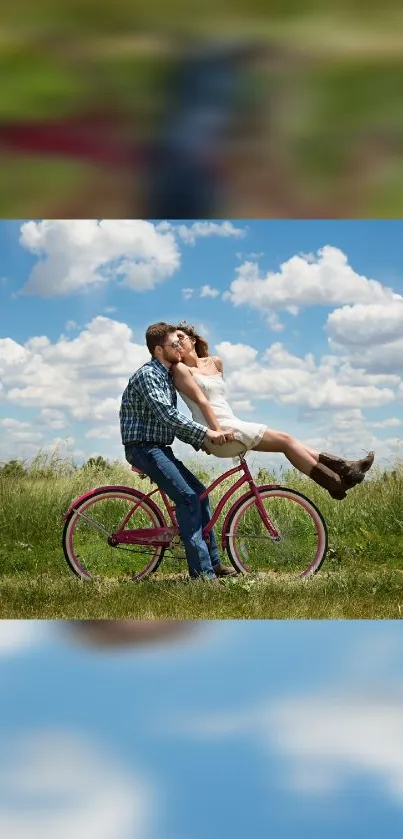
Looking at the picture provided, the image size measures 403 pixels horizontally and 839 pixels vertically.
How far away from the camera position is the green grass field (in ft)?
14.1

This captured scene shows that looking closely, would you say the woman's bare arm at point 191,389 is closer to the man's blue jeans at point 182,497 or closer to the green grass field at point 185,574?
the man's blue jeans at point 182,497

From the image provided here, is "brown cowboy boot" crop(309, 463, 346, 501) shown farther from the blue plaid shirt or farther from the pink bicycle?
the blue plaid shirt

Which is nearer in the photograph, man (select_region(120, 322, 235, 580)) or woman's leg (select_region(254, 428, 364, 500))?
man (select_region(120, 322, 235, 580))

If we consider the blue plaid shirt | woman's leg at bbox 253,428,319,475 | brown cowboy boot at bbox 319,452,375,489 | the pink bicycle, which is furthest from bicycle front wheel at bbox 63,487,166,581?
brown cowboy boot at bbox 319,452,375,489

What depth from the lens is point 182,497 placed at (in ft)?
14.1

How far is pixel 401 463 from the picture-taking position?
510 cm

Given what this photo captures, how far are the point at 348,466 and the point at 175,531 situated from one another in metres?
1.00

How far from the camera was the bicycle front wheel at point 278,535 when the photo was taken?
14.4ft

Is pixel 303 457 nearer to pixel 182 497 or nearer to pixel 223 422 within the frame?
pixel 223 422
